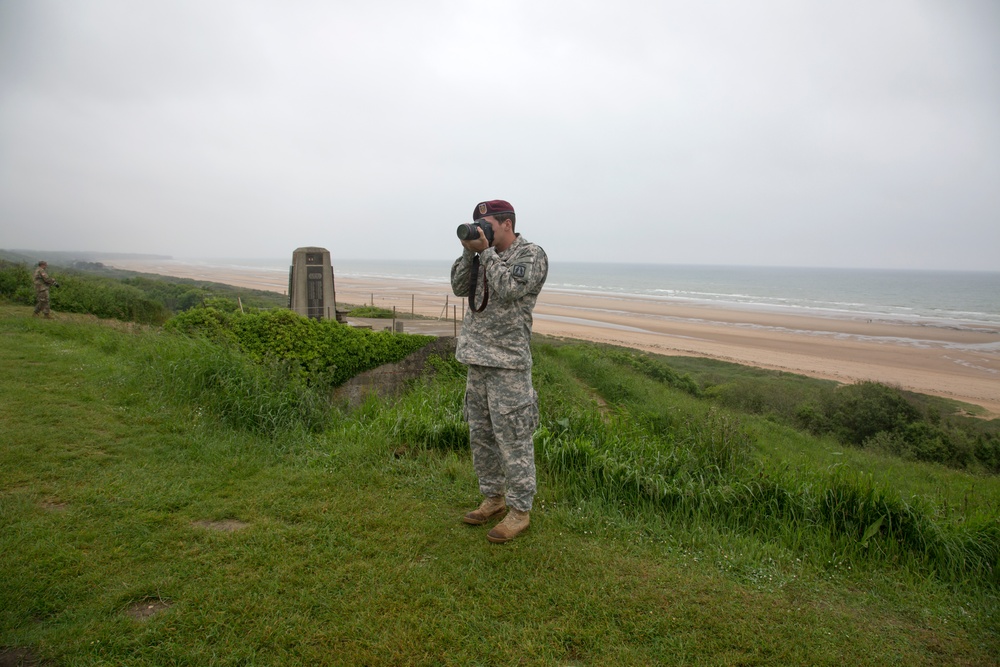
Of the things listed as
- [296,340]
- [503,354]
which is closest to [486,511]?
[503,354]

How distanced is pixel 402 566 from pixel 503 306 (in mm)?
1544

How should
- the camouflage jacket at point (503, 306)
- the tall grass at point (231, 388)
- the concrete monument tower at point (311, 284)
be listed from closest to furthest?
the camouflage jacket at point (503, 306), the tall grass at point (231, 388), the concrete monument tower at point (311, 284)

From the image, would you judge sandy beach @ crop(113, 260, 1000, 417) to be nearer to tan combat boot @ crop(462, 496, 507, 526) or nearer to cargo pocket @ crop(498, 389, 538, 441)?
tan combat boot @ crop(462, 496, 507, 526)

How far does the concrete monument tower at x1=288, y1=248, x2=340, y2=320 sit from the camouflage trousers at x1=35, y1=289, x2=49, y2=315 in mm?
4644

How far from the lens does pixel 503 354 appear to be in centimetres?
330

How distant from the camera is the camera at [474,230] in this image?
3277 mm

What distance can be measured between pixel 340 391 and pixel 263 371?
2.74 metres

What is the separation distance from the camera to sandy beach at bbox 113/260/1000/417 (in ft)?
69.4

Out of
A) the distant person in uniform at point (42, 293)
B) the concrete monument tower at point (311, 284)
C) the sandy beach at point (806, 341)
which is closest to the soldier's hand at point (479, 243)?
the concrete monument tower at point (311, 284)

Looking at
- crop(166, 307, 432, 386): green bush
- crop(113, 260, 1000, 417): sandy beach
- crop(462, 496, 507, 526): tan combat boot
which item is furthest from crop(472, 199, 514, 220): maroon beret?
crop(113, 260, 1000, 417): sandy beach

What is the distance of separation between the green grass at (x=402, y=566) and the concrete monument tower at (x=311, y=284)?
7.61 metres

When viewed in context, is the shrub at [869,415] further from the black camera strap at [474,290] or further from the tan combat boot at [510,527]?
the black camera strap at [474,290]

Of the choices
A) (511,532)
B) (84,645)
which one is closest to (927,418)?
(511,532)

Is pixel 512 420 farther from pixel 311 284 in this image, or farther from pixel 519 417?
pixel 311 284
